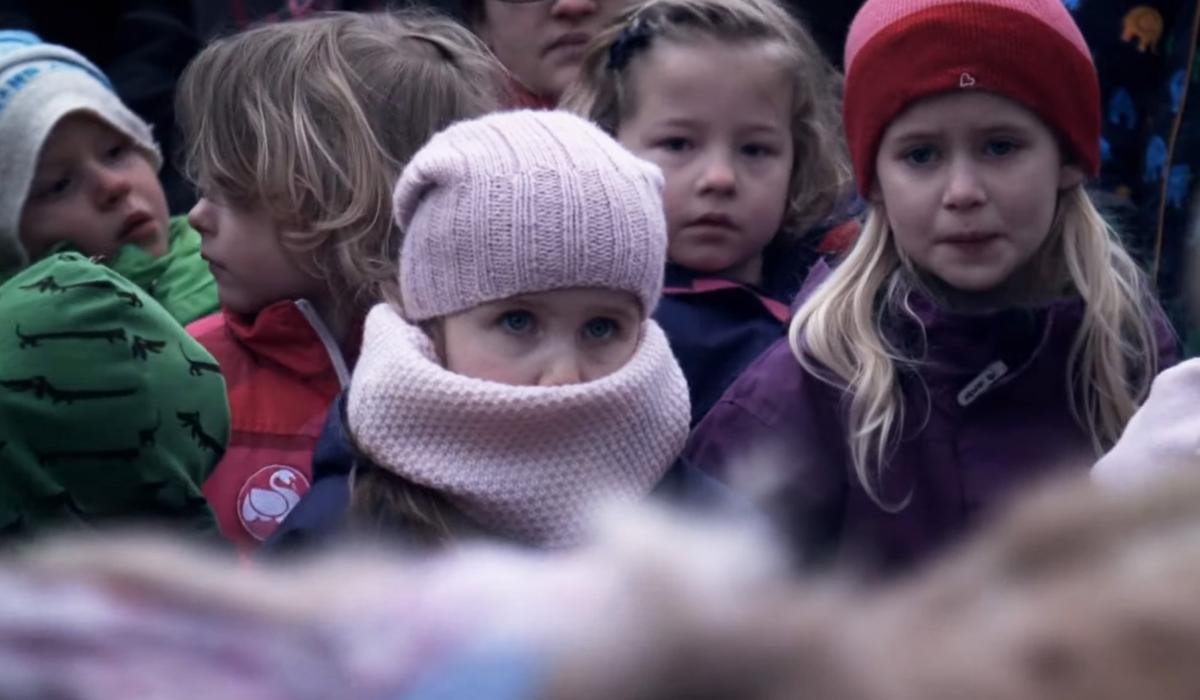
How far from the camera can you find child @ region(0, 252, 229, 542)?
7.54 feet

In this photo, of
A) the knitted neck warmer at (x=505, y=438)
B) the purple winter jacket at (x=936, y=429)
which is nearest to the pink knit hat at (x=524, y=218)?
the knitted neck warmer at (x=505, y=438)

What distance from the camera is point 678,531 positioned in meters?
0.59

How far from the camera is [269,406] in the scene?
10.3ft

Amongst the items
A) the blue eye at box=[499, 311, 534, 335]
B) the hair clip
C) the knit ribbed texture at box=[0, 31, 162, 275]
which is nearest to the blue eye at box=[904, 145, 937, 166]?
the hair clip

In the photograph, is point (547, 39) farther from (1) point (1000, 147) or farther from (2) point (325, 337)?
(1) point (1000, 147)

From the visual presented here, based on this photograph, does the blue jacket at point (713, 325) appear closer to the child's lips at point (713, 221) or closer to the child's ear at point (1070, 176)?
the child's lips at point (713, 221)

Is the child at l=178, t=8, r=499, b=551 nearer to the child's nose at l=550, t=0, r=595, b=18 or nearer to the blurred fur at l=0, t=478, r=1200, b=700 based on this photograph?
the child's nose at l=550, t=0, r=595, b=18

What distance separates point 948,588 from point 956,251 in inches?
97.4

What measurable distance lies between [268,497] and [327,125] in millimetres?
651

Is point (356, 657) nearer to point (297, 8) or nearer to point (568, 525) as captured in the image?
point (568, 525)

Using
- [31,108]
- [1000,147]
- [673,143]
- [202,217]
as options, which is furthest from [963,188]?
[31,108]

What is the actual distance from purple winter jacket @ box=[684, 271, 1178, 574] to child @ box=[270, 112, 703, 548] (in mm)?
281

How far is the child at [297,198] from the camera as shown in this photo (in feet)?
10.2

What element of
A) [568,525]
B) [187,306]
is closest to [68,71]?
[187,306]
